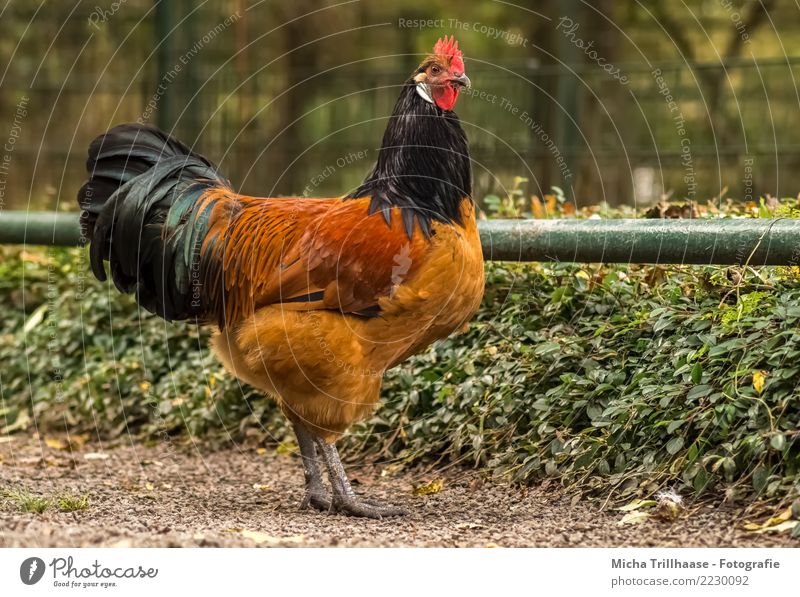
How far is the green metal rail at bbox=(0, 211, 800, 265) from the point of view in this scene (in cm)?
446

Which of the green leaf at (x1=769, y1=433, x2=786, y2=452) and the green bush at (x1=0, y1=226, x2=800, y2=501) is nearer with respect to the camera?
the green leaf at (x1=769, y1=433, x2=786, y2=452)

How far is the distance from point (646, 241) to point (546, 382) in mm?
994

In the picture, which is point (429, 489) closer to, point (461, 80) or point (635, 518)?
point (635, 518)

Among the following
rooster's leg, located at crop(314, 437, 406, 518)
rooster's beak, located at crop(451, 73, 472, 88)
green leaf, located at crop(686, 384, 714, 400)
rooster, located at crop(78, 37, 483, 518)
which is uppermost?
rooster's beak, located at crop(451, 73, 472, 88)

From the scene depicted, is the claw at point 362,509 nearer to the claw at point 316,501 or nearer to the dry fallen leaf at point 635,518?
the claw at point 316,501

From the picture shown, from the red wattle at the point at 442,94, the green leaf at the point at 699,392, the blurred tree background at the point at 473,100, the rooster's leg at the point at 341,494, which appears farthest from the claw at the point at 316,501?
the blurred tree background at the point at 473,100

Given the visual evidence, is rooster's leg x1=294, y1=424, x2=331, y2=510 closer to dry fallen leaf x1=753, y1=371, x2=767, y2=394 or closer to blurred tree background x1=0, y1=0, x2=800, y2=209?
dry fallen leaf x1=753, y1=371, x2=767, y2=394

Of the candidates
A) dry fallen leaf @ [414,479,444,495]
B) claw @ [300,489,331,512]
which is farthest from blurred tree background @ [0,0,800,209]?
claw @ [300,489,331,512]

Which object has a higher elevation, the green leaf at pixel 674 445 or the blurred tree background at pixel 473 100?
the blurred tree background at pixel 473 100

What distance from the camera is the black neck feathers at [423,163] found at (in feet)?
15.5

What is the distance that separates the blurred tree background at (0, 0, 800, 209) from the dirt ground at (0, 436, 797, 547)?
2.97 metres

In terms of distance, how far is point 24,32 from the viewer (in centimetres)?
1266

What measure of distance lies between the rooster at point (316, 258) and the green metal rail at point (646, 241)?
64 centimetres
